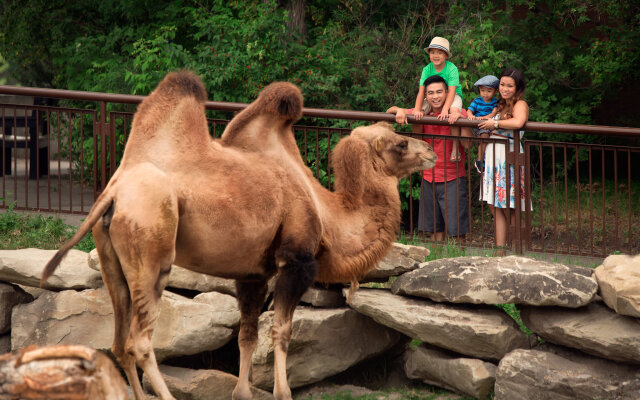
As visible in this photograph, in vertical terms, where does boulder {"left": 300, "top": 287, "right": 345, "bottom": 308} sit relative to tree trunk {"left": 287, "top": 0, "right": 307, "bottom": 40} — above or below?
below

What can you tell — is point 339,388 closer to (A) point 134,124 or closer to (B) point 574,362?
(B) point 574,362

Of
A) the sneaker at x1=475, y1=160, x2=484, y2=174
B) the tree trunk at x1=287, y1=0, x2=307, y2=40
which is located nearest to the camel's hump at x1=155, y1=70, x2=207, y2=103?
the sneaker at x1=475, y1=160, x2=484, y2=174

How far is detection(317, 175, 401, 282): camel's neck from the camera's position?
5.52 metres

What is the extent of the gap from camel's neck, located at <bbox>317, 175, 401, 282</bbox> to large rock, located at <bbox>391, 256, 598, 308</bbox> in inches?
34.6

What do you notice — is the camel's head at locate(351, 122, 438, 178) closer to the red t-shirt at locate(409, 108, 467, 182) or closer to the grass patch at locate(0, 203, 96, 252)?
the red t-shirt at locate(409, 108, 467, 182)

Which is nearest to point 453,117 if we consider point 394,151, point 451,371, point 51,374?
point 394,151

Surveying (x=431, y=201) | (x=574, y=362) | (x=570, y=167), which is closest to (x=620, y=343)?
(x=574, y=362)

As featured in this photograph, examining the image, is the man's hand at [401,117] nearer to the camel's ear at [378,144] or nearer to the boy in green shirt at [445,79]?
the boy in green shirt at [445,79]

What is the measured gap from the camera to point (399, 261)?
22.3ft

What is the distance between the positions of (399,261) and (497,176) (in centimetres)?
218

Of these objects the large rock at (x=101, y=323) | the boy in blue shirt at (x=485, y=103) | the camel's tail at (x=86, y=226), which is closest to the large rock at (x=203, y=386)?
the large rock at (x=101, y=323)

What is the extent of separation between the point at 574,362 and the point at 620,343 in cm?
45

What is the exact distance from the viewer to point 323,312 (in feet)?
21.9

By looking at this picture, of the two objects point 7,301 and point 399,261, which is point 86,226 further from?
point 399,261
